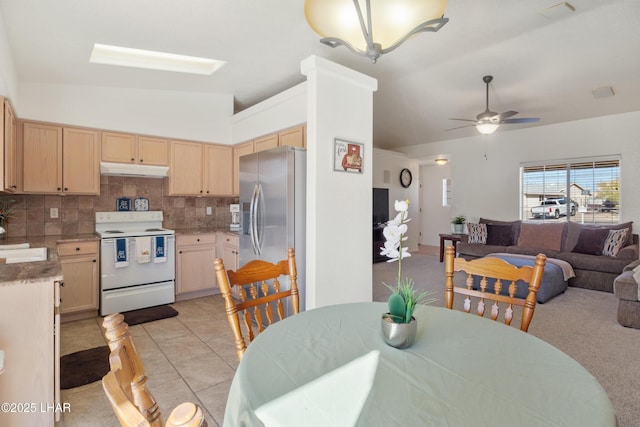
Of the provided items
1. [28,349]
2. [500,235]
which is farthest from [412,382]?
[500,235]

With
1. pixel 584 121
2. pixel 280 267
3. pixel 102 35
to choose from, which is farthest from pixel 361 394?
pixel 584 121

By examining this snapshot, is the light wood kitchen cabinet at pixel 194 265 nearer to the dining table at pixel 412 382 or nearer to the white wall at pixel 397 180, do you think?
the dining table at pixel 412 382

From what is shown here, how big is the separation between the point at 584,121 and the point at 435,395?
22.4ft

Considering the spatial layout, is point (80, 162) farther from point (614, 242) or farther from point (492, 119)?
point (614, 242)

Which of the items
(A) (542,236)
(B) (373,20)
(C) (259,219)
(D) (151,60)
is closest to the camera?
(B) (373,20)

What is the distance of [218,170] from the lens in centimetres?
473

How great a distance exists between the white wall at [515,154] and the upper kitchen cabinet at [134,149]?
229 inches

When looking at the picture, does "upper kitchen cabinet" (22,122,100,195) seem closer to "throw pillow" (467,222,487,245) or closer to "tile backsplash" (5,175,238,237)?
"tile backsplash" (5,175,238,237)

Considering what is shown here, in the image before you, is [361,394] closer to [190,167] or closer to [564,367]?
[564,367]

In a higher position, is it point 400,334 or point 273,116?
point 273,116

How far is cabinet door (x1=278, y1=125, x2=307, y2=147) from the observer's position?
354cm

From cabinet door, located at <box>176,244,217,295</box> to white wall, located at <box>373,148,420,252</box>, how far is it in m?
4.33

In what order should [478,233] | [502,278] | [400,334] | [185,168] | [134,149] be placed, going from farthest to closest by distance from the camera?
[478,233] < [185,168] < [134,149] < [502,278] < [400,334]

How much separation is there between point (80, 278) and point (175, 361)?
175 centimetres
